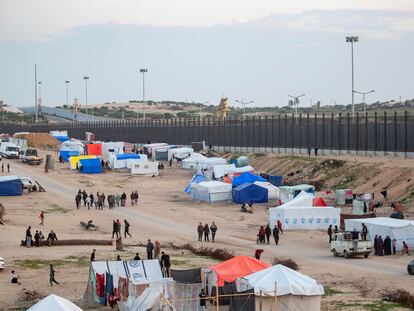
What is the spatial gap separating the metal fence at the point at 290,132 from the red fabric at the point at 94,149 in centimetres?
1279

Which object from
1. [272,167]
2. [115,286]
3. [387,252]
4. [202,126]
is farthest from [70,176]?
[115,286]

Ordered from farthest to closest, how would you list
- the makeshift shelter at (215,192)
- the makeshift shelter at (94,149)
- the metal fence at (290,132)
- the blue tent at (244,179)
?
the makeshift shelter at (94,149) < the metal fence at (290,132) < the blue tent at (244,179) < the makeshift shelter at (215,192)

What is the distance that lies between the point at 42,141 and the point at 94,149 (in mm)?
19819

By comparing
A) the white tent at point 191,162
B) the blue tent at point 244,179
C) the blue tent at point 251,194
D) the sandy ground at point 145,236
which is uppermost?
the white tent at point 191,162

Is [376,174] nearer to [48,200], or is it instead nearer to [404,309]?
[48,200]

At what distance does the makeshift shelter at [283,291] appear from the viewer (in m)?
25.2

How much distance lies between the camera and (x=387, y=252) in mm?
38969

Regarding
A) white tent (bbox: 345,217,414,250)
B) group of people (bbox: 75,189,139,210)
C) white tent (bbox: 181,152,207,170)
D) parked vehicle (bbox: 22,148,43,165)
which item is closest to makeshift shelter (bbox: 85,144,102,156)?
parked vehicle (bbox: 22,148,43,165)

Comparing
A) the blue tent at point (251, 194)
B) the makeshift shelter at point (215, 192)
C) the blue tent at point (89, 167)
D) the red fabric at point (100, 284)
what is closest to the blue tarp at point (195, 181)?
the makeshift shelter at point (215, 192)

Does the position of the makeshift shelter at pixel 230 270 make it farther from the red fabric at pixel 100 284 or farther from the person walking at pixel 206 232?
the person walking at pixel 206 232

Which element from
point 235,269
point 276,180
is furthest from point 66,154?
point 235,269

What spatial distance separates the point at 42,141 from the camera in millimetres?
121875

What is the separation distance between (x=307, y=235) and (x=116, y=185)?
3021 centimetres

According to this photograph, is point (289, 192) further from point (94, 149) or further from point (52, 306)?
point (94, 149)
